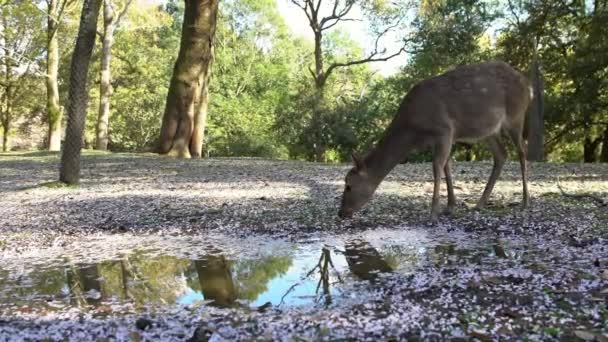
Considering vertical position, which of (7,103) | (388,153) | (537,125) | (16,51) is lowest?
(388,153)

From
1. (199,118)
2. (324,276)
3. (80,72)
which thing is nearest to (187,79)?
(199,118)

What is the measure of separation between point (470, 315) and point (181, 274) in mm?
2882

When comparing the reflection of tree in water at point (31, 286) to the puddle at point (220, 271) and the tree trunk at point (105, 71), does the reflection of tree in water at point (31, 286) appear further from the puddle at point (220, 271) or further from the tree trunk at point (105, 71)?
the tree trunk at point (105, 71)

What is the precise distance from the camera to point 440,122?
8547 millimetres

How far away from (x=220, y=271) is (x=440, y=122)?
13.3 feet

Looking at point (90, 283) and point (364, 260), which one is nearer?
point (90, 283)

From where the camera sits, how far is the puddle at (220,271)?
5.03 meters

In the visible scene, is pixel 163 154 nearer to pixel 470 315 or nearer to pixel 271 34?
A: pixel 470 315

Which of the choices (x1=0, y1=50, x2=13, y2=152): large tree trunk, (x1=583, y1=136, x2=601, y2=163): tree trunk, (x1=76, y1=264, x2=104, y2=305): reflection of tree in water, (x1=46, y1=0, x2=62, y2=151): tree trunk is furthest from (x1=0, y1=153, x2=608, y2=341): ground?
(x1=0, y1=50, x2=13, y2=152): large tree trunk

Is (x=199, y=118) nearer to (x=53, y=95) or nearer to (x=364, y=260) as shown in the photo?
(x=53, y=95)

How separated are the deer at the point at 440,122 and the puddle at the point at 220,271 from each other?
124cm

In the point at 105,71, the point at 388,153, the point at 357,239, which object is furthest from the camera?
the point at 105,71

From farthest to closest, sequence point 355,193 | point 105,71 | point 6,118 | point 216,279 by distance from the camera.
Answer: point 6,118 < point 105,71 < point 355,193 < point 216,279

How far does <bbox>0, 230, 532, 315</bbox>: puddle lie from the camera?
5.03m
